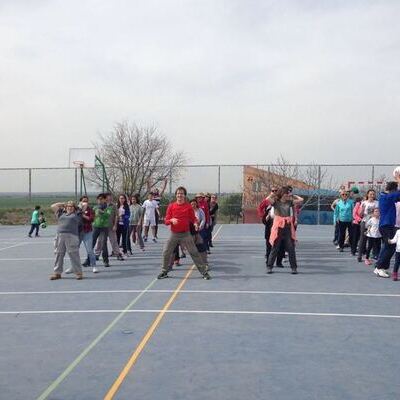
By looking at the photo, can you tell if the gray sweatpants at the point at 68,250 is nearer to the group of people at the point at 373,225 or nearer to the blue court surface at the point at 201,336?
the blue court surface at the point at 201,336

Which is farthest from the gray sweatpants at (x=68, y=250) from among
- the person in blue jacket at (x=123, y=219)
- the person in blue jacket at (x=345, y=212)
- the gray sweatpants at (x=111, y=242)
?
the person in blue jacket at (x=345, y=212)

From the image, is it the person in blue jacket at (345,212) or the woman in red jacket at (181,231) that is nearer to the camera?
the woman in red jacket at (181,231)

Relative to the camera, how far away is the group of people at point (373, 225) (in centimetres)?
1027

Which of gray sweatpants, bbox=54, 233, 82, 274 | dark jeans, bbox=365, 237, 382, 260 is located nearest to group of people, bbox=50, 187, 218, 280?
gray sweatpants, bbox=54, 233, 82, 274

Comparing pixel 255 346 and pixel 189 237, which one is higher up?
pixel 189 237

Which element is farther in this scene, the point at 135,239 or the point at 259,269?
the point at 135,239

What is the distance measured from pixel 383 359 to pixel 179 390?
2182 mm

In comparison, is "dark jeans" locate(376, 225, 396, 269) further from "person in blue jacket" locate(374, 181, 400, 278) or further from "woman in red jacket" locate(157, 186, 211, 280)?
"woman in red jacket" locate(157, 186, 211, 280)

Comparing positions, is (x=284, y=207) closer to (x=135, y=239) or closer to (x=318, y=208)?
(x=135, y=239)

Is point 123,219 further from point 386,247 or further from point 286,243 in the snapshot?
point 386,247

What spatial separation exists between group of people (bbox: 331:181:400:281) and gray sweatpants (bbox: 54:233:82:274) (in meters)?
5.97

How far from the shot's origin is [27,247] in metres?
17.1

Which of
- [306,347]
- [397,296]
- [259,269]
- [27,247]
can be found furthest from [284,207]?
[27,247]

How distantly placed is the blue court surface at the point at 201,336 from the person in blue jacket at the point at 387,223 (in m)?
0.31
